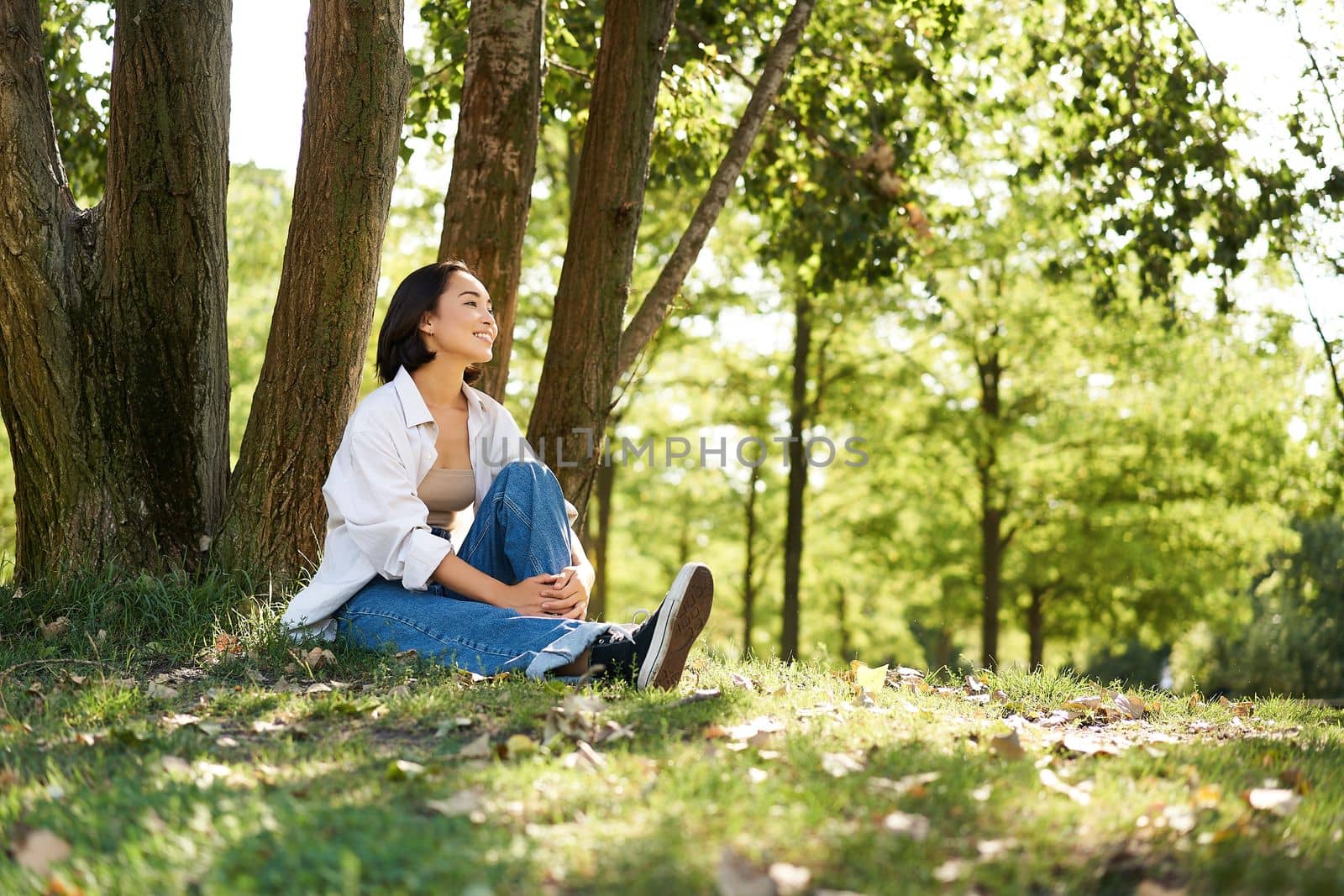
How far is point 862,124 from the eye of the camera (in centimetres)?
1021

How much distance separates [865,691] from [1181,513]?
1730 centimetres

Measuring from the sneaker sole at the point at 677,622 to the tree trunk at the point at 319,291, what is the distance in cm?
247

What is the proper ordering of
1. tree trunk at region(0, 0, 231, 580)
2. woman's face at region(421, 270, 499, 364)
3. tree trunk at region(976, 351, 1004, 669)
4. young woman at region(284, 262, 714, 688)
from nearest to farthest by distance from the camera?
1. young woman at region(284, 262, 714, 688)
2. woman's face at region(421, 270, 499, 364)
3. tree trunk at region(0, 0, 231, 580)
4. tree trunk at region(976, 351, 1004, 669)

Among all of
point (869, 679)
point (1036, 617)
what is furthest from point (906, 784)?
point (1036, 617)

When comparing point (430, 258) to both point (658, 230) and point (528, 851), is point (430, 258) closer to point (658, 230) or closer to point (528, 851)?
point (658, 230)

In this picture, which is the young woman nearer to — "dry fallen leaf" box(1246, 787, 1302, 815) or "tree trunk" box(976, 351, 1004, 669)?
"dry fallen leaf" box(1246, 787, 1302, 815)

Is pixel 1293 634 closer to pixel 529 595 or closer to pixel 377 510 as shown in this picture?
pixel 529 595

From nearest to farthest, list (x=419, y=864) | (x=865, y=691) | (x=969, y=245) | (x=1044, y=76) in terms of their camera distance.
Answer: (x=419, y=864), (x=865, y=691), (x=1044, y=76), (x=969, y=245)

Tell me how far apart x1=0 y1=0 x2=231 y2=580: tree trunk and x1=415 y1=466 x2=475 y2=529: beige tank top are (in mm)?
1565

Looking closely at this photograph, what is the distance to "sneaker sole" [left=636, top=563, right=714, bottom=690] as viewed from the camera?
13.5 feet

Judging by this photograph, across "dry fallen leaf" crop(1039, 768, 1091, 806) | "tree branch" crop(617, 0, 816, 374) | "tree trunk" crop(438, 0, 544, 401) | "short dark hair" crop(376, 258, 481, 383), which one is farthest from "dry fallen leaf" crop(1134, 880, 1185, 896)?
"tree branch" crop(617, 0, 816, 374)

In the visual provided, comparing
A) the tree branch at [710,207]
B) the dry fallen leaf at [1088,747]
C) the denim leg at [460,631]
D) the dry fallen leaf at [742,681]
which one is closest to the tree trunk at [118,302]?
the denim leg at [460,631]

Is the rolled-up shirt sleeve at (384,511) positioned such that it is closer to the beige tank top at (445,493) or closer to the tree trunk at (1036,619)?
the beige tank top at (445,493)

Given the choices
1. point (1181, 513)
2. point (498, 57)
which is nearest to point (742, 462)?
point (1181, 513)
